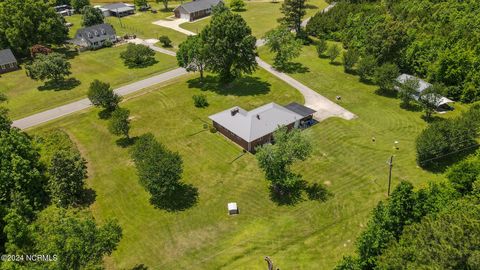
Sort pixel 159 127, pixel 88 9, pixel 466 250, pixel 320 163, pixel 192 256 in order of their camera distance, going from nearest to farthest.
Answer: pixel 466 250
pixel 192 256
pixel 320 163
pixel 159 127
pixel 88 9

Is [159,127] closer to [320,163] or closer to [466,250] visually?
[320,163]

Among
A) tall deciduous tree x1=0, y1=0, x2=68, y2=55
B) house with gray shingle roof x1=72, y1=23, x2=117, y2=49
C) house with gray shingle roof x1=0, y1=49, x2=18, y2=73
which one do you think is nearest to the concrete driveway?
house with gray shingle roof x1=72, y1=23, x2=117, y2=49

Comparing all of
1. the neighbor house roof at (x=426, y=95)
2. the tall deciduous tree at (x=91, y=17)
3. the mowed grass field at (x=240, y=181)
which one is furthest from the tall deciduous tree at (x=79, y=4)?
the neighbor house roof at (x=426, y=95)

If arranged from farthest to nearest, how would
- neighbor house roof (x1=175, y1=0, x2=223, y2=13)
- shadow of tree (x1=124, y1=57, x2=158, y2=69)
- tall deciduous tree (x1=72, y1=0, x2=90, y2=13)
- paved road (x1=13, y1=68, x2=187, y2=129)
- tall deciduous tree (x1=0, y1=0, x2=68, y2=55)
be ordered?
tall deciduous tree (x1=72, y1=0, x2=90, y2=13) → neighbor house roof (x1=175, y1=0, x2=223, y2=13) → tall deciduous tree (x1=0, y1=0, x2=68, y2=55) → shadow of tree (x1=124, y1=57, x2=158, y2=69) → paved road (x1=13, y1=68, x2=187, y2=129)

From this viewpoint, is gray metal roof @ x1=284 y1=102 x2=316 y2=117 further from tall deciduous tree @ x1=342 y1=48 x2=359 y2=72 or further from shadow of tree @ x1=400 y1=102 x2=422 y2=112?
tall deciduous tree @ x1=342 y1=48 x2=359 y2=72

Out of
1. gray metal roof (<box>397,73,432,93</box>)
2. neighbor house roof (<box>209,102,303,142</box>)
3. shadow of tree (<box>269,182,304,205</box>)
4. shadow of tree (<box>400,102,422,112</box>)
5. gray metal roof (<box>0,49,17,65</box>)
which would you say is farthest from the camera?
gray metal roof (<box>0,49,17,65</box>)

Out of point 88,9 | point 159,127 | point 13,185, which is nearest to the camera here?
point 13,185

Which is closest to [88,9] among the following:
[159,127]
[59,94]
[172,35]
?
[172,35]
